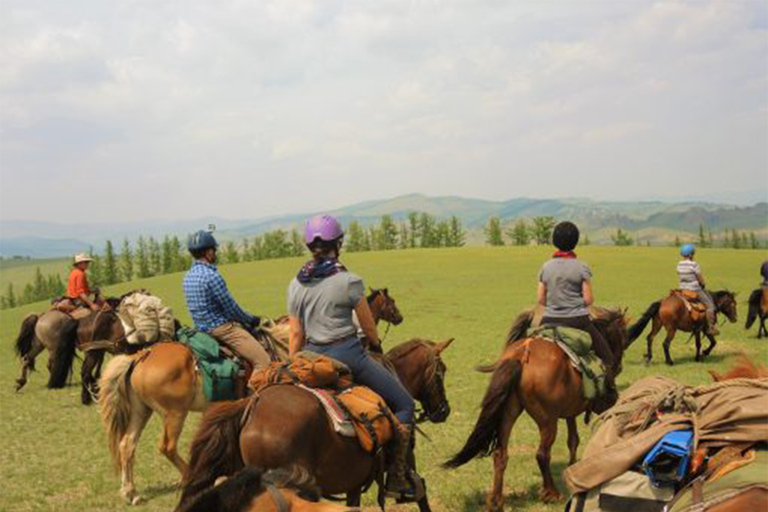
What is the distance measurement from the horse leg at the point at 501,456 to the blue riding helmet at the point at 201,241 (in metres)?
4.05

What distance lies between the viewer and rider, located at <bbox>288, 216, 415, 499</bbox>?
5.34m

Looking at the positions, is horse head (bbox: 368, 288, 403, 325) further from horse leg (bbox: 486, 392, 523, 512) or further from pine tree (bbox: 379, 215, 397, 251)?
pine tree (bbox: 379, 215, 397, 251)

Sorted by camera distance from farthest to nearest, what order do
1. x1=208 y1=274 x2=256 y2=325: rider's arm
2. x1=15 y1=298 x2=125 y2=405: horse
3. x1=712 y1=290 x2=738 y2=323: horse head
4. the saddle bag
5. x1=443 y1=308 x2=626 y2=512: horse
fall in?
1. x1=712 y1=290 x2=738 y2=323: horse head
2. x1=15 y1=298 x2=125 y2=405: horse
3. x1=208 y1=274 x2=256 y2=325: rider's arm
4. x1=443 y1=308 x2=626 y2=512: horse
5. the saddle bag

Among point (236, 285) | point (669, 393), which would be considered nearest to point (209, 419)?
point (669, 393)

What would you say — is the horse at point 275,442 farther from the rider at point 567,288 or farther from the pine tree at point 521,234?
the pine tree at point 521,234

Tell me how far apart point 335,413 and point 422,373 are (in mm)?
2809

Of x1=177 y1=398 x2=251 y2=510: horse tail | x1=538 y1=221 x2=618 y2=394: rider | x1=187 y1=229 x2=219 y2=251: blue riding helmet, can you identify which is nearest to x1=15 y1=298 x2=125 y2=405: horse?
x1=187 y1=229 x2=219 y2=251: blue riding helmet

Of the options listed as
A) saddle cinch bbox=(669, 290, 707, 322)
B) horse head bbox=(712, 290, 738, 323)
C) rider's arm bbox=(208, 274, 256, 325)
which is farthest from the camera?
horse head bbox=(712, 290, 738, 323)

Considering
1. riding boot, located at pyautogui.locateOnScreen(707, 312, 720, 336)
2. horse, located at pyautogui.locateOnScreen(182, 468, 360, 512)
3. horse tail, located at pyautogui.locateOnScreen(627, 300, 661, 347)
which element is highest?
horse, located at pyautogui.locateOnScreen(182, 468, 360, 512)

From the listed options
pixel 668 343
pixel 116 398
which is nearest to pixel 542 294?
pixel 116 398

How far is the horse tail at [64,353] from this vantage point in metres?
15.1

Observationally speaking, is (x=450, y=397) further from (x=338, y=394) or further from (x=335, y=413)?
(x=335, y=413)

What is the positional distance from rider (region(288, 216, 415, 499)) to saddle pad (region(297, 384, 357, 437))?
52 centimetres

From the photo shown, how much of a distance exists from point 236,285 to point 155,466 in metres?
45.1
